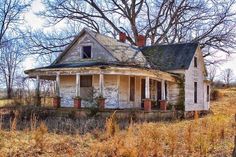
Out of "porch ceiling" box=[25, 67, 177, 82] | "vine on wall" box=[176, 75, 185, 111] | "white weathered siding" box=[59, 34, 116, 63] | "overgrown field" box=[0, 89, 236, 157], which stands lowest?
"overgrown field" box=[0, 89, 236, 157]

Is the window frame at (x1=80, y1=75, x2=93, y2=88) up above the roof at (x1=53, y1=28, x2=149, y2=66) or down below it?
below

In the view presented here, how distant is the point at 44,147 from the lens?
10242 millimetres

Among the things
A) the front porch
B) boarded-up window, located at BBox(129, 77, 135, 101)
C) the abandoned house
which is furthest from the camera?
boarded-up window, located at BBox(129, 77, 135, 101)

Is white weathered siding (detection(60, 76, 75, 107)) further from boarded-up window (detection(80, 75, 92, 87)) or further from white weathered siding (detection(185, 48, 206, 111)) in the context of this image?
white weathered siding (detection(185, 48, 206, 111))

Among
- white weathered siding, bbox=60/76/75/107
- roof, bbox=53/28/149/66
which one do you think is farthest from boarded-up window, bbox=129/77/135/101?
white weathered siding, bbox=60/76/75/107

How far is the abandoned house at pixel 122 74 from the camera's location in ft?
74.1

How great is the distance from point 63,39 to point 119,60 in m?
17.0

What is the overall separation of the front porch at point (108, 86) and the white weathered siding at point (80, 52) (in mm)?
1224

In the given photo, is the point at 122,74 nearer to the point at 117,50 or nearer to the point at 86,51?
the point at 117,50

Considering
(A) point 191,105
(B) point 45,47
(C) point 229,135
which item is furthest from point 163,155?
(B) point 45,47

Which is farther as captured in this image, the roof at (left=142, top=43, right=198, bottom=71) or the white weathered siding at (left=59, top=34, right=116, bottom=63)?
the roof at (left=142, top=43, right=198, bottom=71)

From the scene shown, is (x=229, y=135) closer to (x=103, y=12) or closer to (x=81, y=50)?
(x=81, y=50)

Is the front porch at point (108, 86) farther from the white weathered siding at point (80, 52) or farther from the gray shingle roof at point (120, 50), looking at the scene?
the gray shingle roof at point (120, 50)

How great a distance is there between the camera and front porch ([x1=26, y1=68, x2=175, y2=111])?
22.2 metres
